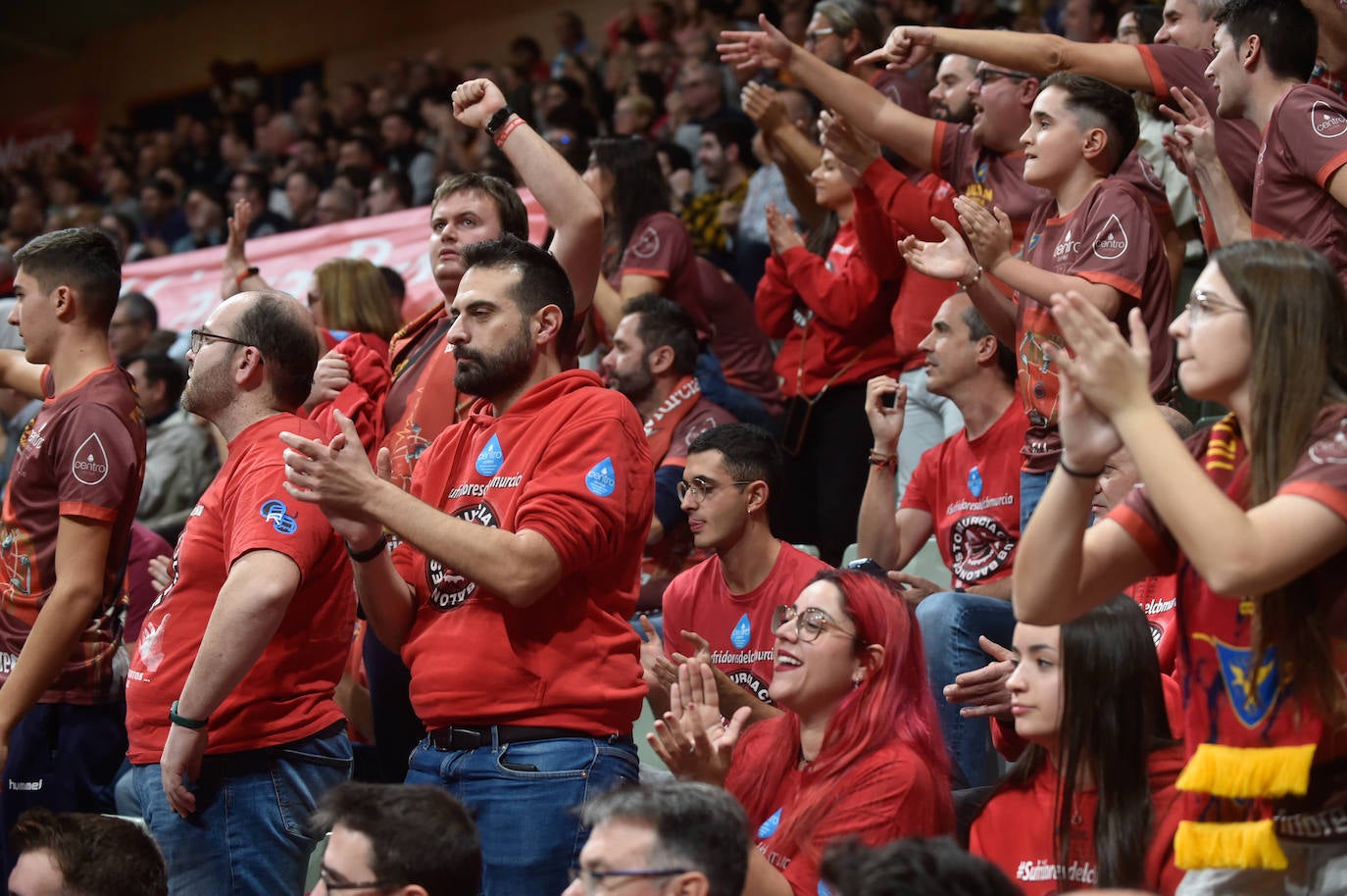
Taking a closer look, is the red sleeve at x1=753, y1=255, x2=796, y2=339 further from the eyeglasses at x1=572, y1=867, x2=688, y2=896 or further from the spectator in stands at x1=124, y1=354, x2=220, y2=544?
the eyeglasses at x1=572, y1=867, x2=688, y2=896

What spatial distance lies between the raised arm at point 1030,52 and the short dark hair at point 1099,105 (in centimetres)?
4

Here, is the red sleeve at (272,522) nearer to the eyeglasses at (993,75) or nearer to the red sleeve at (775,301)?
the eyeglasses at (993,75)

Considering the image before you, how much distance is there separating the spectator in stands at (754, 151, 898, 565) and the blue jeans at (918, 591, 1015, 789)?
1278mm

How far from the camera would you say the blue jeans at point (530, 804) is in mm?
2916

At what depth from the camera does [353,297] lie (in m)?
5.52

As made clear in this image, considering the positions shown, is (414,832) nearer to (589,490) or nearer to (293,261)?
(589,490)

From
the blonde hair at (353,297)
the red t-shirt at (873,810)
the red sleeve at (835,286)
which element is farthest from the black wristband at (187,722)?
the red sleeve at (835,286)

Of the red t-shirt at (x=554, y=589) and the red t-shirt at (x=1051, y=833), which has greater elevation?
the red t-shirt at (x=554, y=589)

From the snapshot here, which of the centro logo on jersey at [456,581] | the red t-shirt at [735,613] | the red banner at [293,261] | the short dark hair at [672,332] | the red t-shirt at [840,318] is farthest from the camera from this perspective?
the red banner at [293,261]

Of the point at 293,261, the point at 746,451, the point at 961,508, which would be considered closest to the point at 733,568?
the point at 746,451

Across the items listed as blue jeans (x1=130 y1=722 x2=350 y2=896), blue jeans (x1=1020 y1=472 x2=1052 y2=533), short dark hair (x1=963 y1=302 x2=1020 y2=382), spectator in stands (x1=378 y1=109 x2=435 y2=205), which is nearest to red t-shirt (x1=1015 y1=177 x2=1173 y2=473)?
blue jeans (x1=1020 y1=472 x2=1052 y2=533)

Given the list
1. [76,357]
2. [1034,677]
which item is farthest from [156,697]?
[1034,677]

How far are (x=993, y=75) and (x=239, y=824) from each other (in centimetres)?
307

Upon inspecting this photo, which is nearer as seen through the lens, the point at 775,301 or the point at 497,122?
the point at 497,122
